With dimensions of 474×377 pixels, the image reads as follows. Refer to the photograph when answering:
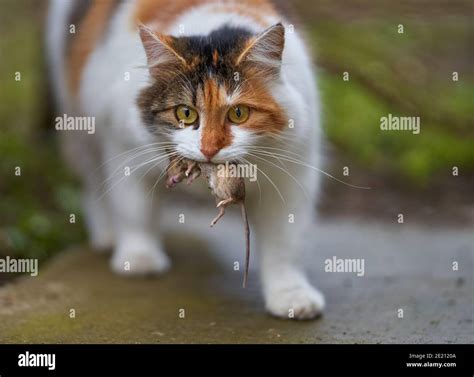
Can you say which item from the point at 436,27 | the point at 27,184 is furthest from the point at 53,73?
the point at 436,27

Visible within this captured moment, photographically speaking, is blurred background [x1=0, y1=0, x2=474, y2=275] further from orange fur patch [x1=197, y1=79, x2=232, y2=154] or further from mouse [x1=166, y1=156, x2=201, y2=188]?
orange fur patch [x1=197, y1=79, x2=232, y2=154]

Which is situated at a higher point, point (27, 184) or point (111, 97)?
point (111, 97)
